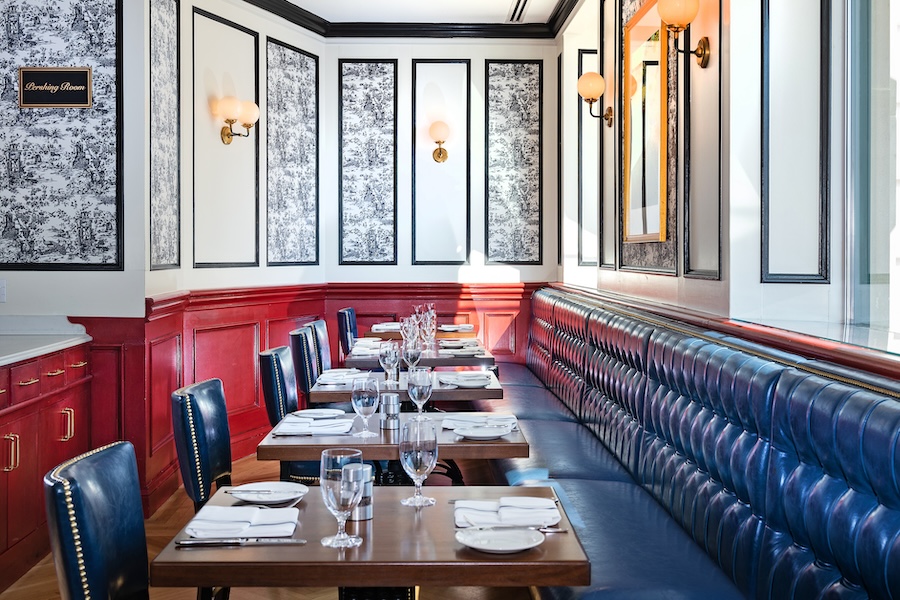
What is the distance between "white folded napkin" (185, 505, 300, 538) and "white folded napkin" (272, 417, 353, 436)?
2.62 feet

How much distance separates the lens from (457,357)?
4.91 metres

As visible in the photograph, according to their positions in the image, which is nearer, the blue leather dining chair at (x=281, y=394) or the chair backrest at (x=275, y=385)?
the blue leather dining chair at (x=281, y=394)

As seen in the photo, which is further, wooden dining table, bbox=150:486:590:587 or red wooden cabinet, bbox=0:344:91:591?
red wooden cabinet, bbox=0:344:91:591

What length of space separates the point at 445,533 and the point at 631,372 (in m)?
2.04

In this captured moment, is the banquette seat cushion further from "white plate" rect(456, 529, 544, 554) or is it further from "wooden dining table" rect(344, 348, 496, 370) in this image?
"wooden dining table" rect(344, 348, 496, 370)

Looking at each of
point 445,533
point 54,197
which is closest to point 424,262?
point 54,197

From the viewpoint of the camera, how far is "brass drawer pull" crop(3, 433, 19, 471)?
3.54 m

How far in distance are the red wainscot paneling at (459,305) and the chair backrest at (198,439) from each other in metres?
4.45

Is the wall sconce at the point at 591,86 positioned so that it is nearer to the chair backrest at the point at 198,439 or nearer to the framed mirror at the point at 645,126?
the framed mirror at the point at 645,126

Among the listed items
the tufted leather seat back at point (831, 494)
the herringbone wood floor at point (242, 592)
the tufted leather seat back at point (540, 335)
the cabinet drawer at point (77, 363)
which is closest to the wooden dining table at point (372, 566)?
the tufted leather seat back at point (831, 494)

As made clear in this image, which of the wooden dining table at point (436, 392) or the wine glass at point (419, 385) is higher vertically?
the wine glass at point (419, 385)

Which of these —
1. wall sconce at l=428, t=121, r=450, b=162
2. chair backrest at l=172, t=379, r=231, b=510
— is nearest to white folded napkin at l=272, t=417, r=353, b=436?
chair backrest at l=172, t=379, r=231, b=510

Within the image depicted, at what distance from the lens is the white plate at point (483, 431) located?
2.74m

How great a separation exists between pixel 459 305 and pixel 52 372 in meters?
3.85
